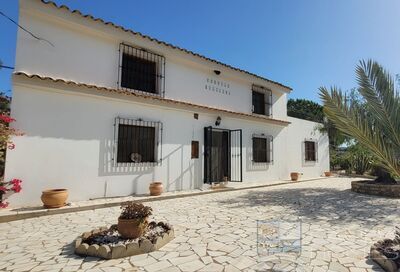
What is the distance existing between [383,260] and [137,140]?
7.82 meters

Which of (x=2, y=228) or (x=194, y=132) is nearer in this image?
(x=2, y=228)

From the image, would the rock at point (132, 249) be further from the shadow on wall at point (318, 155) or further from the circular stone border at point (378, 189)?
the shadow on wall at point (318, 155)


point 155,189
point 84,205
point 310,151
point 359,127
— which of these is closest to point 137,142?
point 155,189

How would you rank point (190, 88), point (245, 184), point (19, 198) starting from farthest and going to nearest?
point (245, 184) → point (190, 88) → point (19, 198)

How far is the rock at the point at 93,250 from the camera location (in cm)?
401

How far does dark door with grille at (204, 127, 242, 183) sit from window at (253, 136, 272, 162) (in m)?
1.52

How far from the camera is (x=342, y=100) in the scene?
14.1 ft

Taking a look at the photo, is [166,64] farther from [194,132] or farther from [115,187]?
[115,187]

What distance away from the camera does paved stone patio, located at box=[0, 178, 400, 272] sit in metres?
3.75

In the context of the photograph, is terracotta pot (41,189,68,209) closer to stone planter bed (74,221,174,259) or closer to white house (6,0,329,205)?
white house (6,0,329,205)

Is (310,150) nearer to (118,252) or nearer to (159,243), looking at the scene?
(159,243)

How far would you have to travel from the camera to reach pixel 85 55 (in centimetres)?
873

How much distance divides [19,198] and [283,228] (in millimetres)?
6956

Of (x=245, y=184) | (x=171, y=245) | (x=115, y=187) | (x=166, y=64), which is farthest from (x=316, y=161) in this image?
(x=171, y=245)
